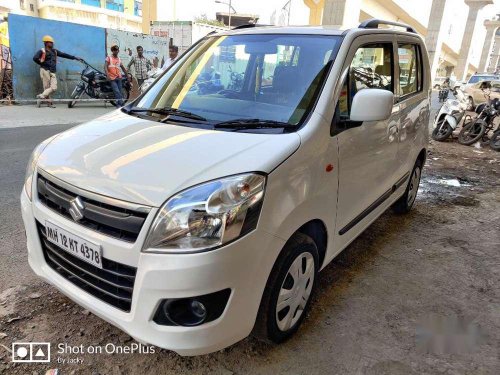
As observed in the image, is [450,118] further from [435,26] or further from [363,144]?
[435,26]

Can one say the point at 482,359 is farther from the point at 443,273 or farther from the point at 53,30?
the point at 53,30

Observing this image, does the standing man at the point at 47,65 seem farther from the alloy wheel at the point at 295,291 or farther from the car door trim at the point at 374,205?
the alloy wheel at the point at 295,291

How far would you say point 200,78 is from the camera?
2916 millimetres

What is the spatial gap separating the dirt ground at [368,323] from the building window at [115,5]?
5033 centimetres

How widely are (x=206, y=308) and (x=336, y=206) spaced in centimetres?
109

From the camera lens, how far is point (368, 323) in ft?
8.44

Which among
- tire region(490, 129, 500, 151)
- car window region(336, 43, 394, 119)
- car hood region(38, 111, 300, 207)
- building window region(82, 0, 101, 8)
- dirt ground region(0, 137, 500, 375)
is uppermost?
building window region(82, 0, 101, 8)

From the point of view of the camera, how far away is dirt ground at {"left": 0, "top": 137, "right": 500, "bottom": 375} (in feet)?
7.10

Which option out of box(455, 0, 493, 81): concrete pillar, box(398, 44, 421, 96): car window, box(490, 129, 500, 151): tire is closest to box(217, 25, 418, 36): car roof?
box(398, 44, 421, 96): car window

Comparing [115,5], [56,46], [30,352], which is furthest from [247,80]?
[115,5]

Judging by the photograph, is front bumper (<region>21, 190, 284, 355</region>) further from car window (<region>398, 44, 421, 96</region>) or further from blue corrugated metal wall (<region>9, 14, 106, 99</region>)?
blue corrugated metal wall (<region>9, 14, 106, 99</region>)

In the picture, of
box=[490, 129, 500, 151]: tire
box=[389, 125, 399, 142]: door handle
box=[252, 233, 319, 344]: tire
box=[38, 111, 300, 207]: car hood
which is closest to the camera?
box=[38, 111, 300, 207]: car hood

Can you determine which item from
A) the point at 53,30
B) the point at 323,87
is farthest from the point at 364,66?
the point at 53,30

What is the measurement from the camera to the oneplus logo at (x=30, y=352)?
6.97 ft
